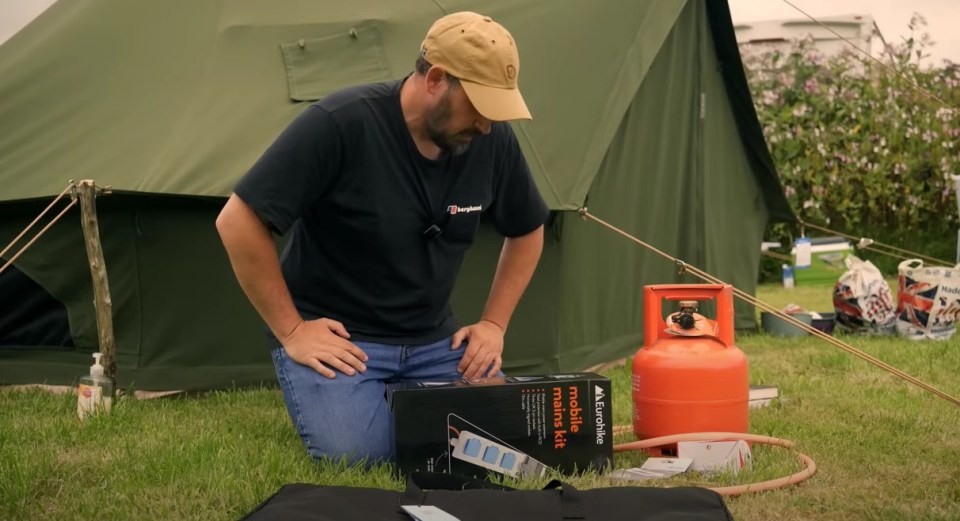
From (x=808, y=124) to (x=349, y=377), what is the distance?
6.95m

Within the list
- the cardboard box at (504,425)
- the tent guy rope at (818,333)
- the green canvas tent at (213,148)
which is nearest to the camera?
the cardboard box at (504,425)

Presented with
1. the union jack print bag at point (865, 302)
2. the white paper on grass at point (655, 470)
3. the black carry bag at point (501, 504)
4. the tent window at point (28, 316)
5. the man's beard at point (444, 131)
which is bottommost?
the union jack print bag at point (865, 302)

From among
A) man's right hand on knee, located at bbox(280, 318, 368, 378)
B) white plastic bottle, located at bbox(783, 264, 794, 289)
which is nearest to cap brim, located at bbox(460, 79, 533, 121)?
man's right hand on knee, located at bbox(280, 318, 368, 378)

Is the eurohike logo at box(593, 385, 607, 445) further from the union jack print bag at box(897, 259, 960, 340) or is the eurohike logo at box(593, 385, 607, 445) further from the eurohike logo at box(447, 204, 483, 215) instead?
the union jack print bag at box(897, 259, 960, 340)

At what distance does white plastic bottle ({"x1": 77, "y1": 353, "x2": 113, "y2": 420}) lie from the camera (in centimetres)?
312

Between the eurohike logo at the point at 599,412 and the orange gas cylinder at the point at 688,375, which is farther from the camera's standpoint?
the orange gas cylinder at the point at 688,375

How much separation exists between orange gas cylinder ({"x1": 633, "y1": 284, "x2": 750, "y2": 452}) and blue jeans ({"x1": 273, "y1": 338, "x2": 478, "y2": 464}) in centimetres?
64

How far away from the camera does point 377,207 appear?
258cm

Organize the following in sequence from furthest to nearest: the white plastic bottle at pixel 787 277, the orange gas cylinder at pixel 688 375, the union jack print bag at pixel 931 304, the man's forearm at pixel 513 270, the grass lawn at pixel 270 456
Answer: the white plastic bottle at pixel 787 277, the union jack print bag at pixel 931 304, the man's forearm at pixel 513 270, the orange gas cylinder at pixel 688 375, the grass lawn at pixel 270 456

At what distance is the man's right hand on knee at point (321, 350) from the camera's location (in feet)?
8.43

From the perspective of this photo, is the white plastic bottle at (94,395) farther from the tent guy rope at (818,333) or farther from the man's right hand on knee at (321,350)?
the tent guy rope at (818,333)

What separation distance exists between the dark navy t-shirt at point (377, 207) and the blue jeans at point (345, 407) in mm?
88

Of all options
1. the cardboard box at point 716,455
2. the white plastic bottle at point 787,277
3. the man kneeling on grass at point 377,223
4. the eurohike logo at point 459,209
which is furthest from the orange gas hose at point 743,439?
the white plastic bottle at point 787,277

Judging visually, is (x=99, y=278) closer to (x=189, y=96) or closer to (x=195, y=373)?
(x=195, y=373)
